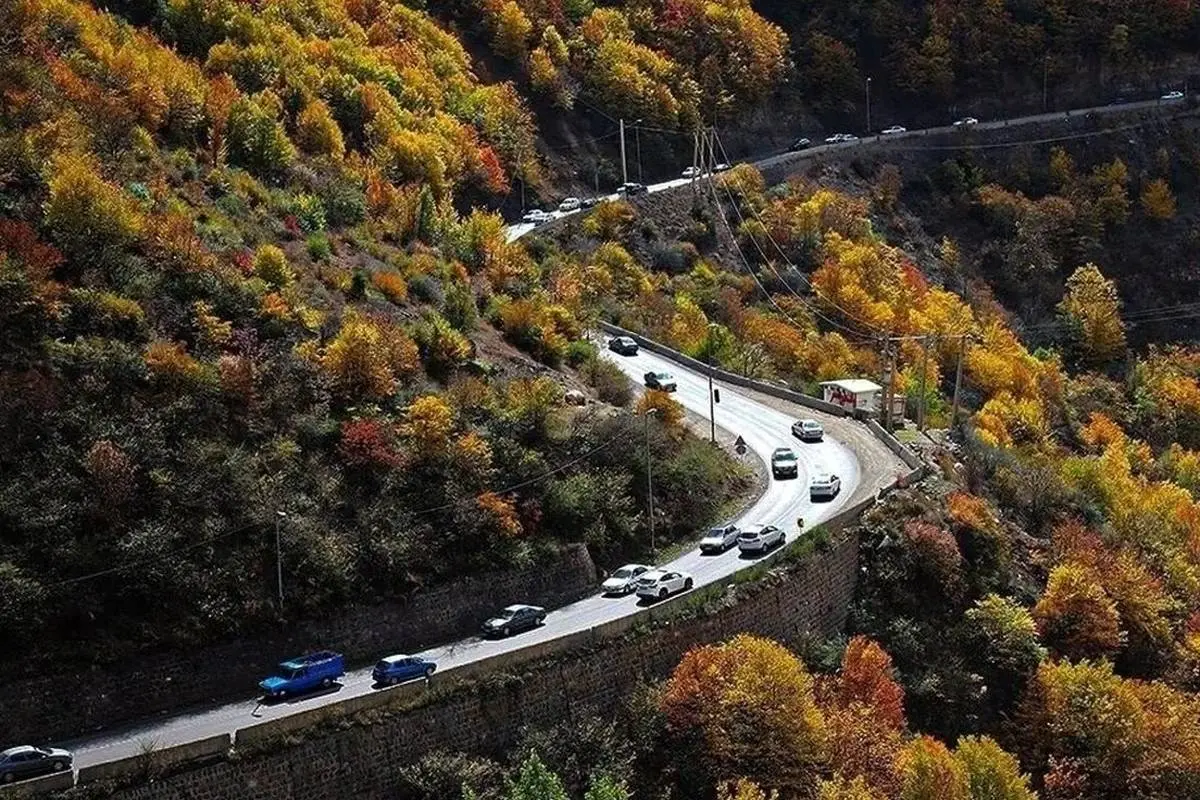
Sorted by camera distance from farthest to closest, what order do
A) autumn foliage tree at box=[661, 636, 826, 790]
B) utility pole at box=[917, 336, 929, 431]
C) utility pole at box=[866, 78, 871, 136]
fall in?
utility pole at box=[866, 78, 871, 136], utility pole at box=[917, 336, 929, 431], autumn foliage tree at box=[661, 636, 826, 790]

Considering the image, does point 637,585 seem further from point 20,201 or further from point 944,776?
point 20,201

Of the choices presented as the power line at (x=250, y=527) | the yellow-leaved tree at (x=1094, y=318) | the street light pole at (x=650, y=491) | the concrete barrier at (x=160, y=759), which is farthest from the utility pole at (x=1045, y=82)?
the concrete barrier at (x=160, y=759)

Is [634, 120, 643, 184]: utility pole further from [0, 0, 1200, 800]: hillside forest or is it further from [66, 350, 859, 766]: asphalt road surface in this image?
[66, 350, 859, 766]: asphalt road surface

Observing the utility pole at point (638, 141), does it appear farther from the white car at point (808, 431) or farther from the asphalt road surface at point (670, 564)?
the white car at point (808, 431)

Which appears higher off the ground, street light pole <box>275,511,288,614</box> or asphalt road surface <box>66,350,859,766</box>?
street light pole <box>275,511,288,614</box>

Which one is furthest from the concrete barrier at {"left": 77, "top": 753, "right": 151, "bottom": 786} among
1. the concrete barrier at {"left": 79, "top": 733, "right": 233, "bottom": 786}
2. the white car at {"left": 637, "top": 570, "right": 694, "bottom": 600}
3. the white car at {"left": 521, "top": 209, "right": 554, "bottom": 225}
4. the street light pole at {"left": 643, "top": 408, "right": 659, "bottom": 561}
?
the white car at {"left": 521, "top": 209, "right": 554, "bottom": 225}

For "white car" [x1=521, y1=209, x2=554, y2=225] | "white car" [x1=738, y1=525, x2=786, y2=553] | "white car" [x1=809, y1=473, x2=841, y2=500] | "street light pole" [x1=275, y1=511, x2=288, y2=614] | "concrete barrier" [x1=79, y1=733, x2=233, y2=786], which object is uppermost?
"white car" [x1=521, y1=209, x2=554, y2=225]

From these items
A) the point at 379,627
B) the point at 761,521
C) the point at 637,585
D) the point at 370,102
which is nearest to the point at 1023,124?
the point at 370,102

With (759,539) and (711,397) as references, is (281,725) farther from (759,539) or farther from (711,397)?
(711,397)
